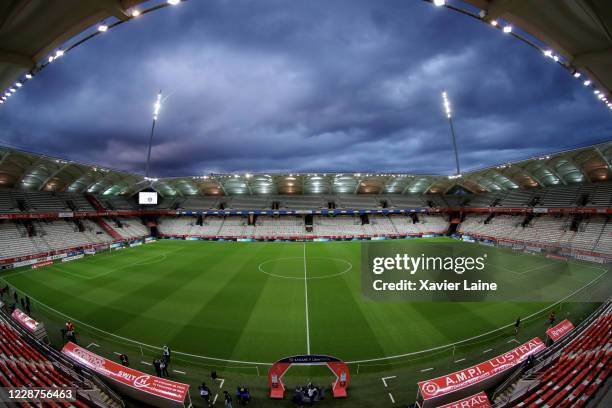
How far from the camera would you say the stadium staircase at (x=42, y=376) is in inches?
309

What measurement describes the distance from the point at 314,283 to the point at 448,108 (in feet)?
130

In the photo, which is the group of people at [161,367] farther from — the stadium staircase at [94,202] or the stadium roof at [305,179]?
the stadium staircase at [94,202]

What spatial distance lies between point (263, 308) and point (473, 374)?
12.4m

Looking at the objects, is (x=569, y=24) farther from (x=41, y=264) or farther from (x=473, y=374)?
(x=41, y=264)

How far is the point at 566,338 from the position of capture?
1095 cm

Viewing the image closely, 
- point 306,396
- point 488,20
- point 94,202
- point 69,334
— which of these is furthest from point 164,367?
point 94,202

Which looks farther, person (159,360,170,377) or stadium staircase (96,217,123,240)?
stadium staircase (96,217,123,240)

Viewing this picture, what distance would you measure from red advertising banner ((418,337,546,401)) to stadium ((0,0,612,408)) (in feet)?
0.21

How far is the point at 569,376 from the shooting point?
792 centimetres

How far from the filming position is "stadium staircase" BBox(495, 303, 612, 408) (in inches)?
271

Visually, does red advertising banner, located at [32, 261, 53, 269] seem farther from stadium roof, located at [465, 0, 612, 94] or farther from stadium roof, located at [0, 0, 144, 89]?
stadium roof, located at [465, 0, 612, 94]

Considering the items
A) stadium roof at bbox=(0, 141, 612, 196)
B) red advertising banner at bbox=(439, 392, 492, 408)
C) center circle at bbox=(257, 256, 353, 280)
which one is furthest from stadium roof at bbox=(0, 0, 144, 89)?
stadium roof at bbox=(0, 141, 612, 196)

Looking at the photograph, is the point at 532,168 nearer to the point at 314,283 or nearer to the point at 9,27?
the point at 314,283

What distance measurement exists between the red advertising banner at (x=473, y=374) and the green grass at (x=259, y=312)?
194 centimetres
